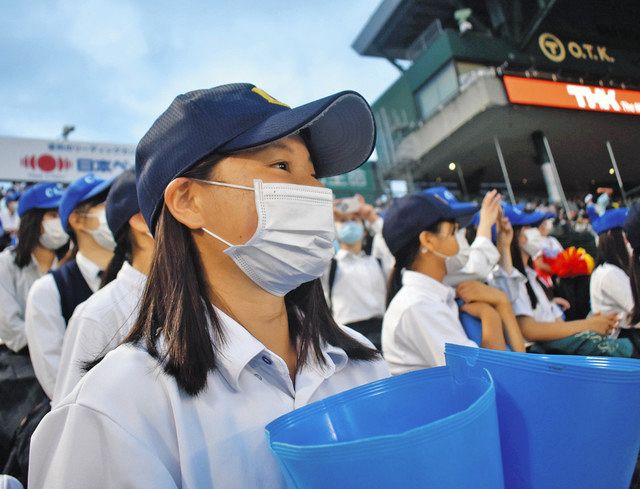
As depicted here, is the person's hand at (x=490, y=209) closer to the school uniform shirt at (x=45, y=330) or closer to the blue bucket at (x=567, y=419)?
the school uniform shirt at (x=45, y=330)

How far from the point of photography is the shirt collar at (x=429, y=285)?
265 centimetres

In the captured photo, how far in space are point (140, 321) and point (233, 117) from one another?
54 centimetres

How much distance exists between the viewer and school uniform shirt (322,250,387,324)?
4543 millimetres

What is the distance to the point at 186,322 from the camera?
1028 mm

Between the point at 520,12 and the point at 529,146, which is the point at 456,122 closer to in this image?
the point at 529,146

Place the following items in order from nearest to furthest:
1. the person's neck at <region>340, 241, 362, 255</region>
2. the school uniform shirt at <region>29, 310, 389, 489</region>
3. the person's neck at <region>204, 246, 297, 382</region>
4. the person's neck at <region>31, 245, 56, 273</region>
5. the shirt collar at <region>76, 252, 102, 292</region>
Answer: the school uniform shirt at <region>29, 310, 389, 489</region>, the person's neck at <region>204, 246, 297, 382</region>, the shirt collar at <region>76, 252, 102, 292</region>, the person's neck at <region>31, 245, 56, 273</region>, the person's neck at <region>340, 241, 362, 255</region>

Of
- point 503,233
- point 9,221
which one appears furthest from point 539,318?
point 9,221

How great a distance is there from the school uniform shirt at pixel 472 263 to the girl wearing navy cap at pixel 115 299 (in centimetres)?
191

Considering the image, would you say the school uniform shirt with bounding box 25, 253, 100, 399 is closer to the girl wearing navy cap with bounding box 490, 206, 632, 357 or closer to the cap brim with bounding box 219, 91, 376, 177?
the cap brim with bounding box 219, 91, 376, 177

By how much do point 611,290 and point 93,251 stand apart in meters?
4.18

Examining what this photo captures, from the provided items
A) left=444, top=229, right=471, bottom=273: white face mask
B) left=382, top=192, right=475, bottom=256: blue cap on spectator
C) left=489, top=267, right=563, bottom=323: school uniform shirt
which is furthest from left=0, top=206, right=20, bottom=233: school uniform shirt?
left=489, top=267, right=563, bottom=323: school uniform shirt

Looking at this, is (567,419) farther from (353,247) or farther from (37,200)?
(353,247)

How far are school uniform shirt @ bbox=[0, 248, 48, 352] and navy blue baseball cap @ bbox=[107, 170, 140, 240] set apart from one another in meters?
1.17

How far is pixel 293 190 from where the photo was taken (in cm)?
123
